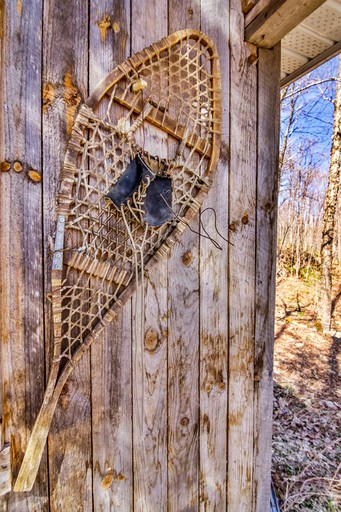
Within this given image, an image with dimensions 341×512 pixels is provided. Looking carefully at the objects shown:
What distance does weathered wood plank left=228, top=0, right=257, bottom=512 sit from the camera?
1017 mm

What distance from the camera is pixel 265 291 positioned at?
1099 mm

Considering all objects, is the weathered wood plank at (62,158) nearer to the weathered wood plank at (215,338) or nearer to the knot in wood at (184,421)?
the knot in wood at (184,421)

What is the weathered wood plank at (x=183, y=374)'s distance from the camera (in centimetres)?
97

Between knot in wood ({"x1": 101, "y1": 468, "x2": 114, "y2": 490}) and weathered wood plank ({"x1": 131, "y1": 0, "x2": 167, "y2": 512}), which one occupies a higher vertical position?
weathered wood plank ({"x1": 131, "y1": 0, "x2": 167, "y2": 512})

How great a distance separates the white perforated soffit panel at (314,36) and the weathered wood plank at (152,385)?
2.76ft

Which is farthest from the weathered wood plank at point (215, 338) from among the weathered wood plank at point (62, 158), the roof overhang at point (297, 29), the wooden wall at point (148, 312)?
the weathered wood plank at point (62, 158)

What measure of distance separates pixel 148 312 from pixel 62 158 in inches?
22.4

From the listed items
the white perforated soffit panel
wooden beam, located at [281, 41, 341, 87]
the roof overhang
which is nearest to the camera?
the roof overhang

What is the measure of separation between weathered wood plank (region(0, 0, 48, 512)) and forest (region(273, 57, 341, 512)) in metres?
1.82

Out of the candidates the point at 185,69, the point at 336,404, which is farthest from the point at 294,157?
the point at 185,69

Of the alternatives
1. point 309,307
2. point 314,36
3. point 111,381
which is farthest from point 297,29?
point 309,307

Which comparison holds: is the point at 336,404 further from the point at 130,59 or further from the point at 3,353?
the point at 130,59

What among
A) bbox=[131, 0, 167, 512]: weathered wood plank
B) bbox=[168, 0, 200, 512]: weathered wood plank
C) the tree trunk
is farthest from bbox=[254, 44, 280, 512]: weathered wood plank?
the tree trunk

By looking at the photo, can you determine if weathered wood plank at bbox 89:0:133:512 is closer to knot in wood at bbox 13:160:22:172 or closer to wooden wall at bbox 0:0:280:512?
wooden wall at bbox 0:0:280:512
